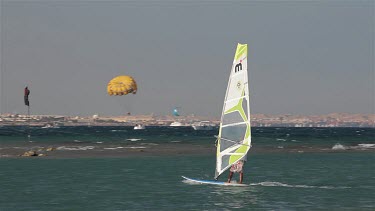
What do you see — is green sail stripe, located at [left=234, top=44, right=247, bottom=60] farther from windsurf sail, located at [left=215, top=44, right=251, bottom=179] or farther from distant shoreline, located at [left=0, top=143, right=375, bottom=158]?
distant shoreline, located at [left=0, top=143, right=375, bottom=158]

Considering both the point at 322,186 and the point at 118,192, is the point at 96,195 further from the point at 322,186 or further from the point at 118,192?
the point at 322,186

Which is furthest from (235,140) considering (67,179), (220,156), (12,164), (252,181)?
(12,164)

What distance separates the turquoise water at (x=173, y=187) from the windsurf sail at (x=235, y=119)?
2.27m

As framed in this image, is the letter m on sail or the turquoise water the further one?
the letter m on sail

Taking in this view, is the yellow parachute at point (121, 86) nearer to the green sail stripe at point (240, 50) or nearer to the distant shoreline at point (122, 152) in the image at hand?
the distant shoreline at point (122, 152)

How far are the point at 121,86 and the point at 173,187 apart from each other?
79563mm

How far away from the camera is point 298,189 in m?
43.1

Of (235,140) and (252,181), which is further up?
(235,140)

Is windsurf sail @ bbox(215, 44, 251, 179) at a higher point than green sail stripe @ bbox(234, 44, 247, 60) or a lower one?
lower

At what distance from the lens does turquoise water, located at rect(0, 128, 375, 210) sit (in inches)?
1420

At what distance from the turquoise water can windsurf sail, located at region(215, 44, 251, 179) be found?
7.43 feet

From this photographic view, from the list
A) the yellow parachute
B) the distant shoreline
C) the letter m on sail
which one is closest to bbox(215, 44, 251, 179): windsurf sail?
the letter m on sail

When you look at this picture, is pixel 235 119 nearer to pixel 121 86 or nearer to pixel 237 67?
pixel 237 67

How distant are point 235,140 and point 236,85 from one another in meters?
3.25
